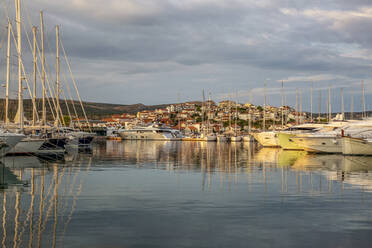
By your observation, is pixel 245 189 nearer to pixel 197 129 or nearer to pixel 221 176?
pixel 221 176

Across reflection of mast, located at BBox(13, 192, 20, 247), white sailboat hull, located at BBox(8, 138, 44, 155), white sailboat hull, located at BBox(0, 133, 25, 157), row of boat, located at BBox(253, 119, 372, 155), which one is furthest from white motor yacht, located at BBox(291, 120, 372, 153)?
reflection of mast, located at BBox(13, 192, 20, 247)

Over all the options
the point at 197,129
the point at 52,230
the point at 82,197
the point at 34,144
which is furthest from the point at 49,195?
the point at 197,129

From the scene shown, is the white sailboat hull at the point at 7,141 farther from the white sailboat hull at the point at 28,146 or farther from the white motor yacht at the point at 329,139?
the white motor yacht at the point at 329,139

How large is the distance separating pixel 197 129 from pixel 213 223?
485 feet

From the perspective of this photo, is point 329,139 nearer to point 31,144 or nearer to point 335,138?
point 335,138

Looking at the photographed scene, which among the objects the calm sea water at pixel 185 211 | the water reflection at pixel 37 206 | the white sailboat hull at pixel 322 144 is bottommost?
the calm sea water at pixel 185 211

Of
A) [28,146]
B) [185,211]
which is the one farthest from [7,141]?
[185,211]

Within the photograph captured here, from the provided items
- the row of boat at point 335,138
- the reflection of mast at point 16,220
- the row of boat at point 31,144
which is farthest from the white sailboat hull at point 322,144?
the reflection of mast at point 16,220

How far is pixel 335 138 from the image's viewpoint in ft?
128

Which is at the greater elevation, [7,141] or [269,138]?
[7,141]

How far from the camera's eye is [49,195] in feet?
44.4

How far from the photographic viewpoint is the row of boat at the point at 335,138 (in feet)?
114

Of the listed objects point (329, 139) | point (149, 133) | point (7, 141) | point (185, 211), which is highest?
point (7, 141)

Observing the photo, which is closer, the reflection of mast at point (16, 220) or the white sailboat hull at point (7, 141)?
the reflection of mast at point (16, 220)
